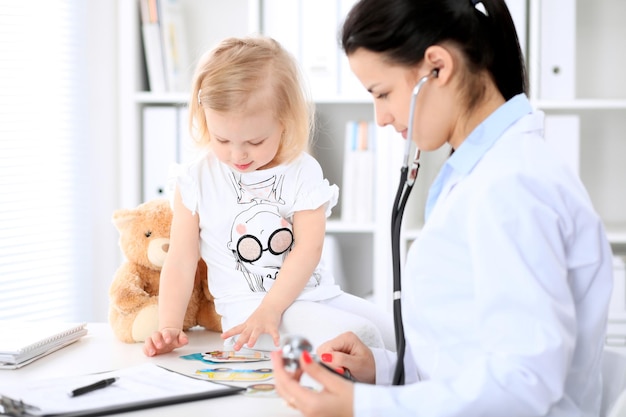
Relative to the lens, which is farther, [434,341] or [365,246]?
[365,246]

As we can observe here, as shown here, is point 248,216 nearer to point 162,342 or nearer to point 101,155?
point 162,342

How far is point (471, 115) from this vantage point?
1021 mm

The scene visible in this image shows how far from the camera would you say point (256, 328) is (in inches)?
50.6

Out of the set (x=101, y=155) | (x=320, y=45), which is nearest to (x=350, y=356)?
(x=320, y=45)

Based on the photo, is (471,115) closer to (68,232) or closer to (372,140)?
(372,140)

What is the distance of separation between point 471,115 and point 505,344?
32 centimetres

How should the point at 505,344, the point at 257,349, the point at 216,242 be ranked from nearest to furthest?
the point at 505,344, the point at 257,349, the point at 216,242

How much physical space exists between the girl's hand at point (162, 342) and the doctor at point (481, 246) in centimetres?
42

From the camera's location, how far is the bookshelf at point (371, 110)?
8.14ft

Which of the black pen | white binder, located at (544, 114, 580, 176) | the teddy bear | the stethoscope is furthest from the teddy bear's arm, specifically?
white binder, located at (544, 114, 580, 176)

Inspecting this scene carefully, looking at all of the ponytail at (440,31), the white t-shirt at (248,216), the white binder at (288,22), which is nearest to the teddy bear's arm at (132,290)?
the white t-shirt at (248,216)

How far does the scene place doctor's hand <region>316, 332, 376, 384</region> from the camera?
3.71 feet

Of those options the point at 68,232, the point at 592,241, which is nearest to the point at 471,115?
the point at 592,241

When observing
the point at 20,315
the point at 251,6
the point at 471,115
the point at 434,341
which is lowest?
the point at 20,315
